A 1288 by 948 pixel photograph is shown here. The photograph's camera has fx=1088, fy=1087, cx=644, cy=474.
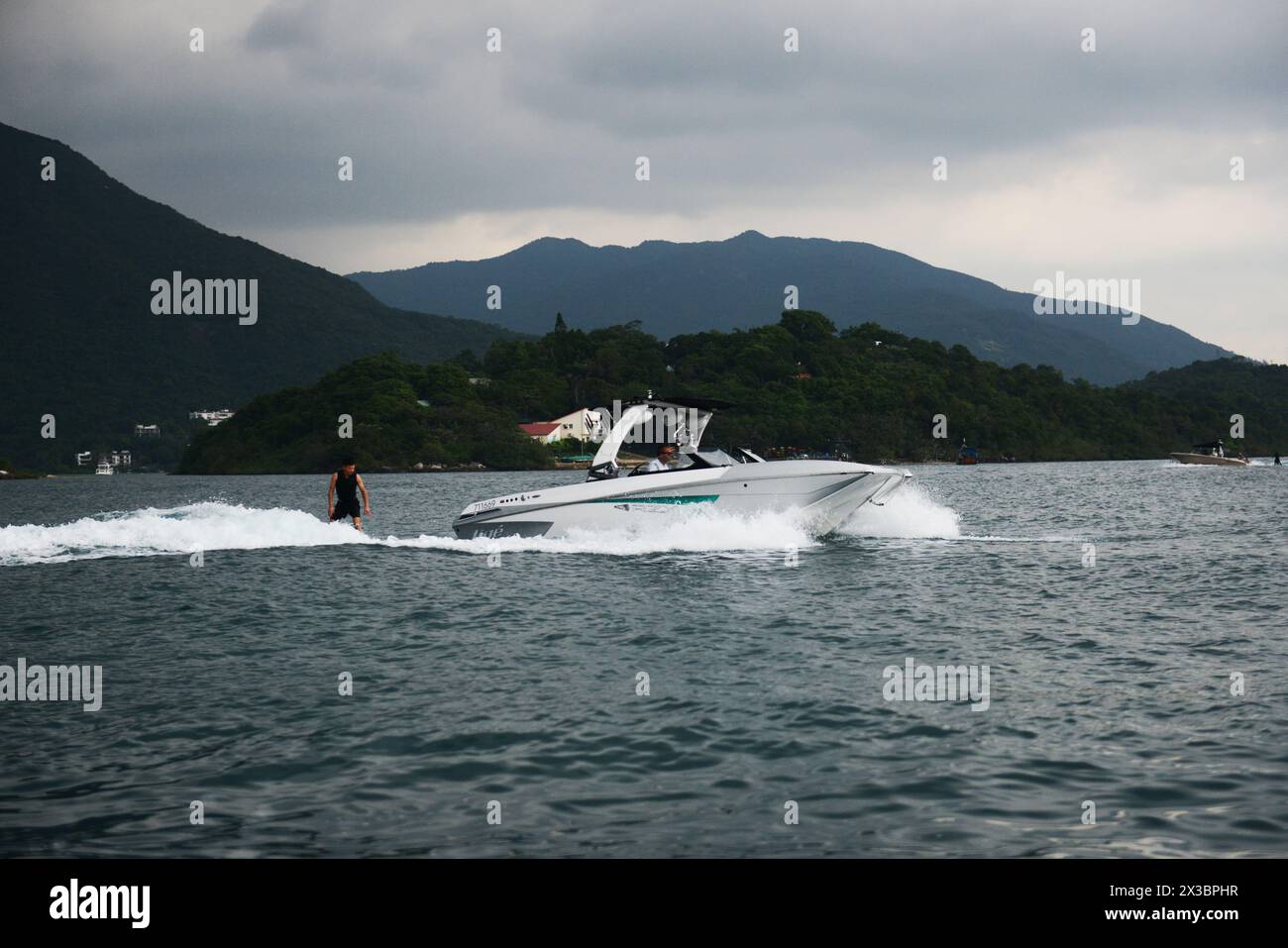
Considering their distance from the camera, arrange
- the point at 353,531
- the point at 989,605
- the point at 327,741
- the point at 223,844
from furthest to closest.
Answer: the point at 353,531 < the point at 989,605 < the point at 327,741 < the point at 223,844

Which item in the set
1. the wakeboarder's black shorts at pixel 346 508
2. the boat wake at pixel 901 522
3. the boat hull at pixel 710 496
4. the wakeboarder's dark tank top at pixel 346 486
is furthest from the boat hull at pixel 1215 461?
the wakeboarder's dark tank top at pixel 346 486

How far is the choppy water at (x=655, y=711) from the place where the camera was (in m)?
7.32

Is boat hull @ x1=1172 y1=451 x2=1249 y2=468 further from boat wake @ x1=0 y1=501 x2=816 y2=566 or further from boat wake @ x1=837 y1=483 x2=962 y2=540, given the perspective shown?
boat wake @ x1=0 y1=501 x2=816 y2=566

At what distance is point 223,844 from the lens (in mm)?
7078

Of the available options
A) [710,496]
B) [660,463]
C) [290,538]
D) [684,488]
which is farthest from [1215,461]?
[290,538]

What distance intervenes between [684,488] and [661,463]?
2.87ft

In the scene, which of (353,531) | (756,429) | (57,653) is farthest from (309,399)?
(57,653)

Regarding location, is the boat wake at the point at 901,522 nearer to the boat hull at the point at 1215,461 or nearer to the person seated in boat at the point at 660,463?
the person seated in boat at the point at 660,463

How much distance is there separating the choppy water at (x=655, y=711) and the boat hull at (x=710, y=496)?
1312mm

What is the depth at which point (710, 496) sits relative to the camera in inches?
933
